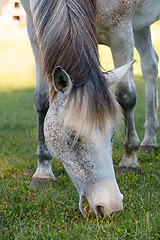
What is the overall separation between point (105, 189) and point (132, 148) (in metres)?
1.45

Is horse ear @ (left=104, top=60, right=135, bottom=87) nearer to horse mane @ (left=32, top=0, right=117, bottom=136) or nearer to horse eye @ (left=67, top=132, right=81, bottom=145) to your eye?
horse mane @ (left=32, top=0, right=117, bottom=136)

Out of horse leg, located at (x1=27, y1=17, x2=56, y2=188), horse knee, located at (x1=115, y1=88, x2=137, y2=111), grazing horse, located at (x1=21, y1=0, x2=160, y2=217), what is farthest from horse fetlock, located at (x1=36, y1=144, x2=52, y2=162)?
grazing horse, located at (x1=21, y1=0, x2=160, y2=217)

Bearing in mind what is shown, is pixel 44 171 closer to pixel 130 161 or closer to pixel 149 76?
pixel 130 161

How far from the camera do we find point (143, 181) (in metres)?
3.30

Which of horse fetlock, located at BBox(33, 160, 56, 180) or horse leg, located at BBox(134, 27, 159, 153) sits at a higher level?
horse leg, located at BBox(134, 27, 159, 153)

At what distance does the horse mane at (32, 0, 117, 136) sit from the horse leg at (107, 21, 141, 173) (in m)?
0.60

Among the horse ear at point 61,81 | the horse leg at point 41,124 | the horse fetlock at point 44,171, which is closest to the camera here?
the horse ear at point 61,81

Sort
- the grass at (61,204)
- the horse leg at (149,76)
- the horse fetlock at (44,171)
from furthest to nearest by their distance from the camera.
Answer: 1. the horse leg at (149,76)
2. the horse fetlock at (44,171)
3. the grass at (61,204)

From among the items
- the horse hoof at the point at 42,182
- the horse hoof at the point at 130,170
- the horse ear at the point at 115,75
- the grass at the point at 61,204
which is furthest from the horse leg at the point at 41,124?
the horse ear at the point at 115,75

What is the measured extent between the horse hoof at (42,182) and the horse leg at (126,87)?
71 cm

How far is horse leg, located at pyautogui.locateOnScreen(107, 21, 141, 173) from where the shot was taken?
3.18m

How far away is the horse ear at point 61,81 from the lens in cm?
209

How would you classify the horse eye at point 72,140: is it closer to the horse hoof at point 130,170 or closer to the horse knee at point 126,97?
the horse knee at point 126,97

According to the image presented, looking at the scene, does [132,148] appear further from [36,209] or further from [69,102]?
[69,102]
